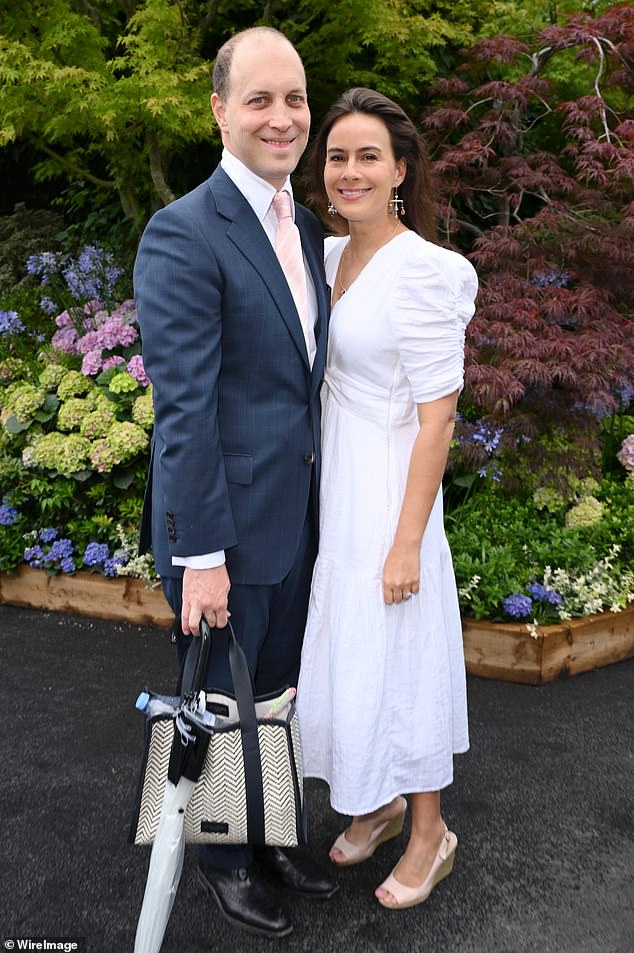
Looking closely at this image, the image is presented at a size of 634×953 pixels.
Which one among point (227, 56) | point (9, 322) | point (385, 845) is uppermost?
point (227, 56)

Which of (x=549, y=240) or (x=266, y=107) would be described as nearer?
(x=266, y=107)

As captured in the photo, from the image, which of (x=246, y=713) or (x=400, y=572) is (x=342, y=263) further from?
(x=246, y=713)

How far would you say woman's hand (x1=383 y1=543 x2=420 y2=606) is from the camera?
6.70ft

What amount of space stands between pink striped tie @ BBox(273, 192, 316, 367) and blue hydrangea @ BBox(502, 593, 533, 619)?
5.79 feet

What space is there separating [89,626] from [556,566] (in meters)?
2.09

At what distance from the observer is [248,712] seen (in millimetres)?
1856

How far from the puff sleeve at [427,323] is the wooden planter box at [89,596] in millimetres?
2257

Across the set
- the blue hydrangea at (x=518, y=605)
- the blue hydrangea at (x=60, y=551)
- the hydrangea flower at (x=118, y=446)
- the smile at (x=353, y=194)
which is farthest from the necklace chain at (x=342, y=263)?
the blue hydrangea at (x=60, y=551)

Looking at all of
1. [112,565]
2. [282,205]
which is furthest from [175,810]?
[112,565]

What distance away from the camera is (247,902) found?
2.15 meters

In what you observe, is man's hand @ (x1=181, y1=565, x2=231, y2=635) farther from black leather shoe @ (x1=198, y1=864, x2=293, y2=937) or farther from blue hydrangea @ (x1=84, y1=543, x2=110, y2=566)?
blue hydrangea @ (x1=84, y1=543, x2=110, y2=566)

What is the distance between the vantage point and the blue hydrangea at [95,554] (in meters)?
4.02

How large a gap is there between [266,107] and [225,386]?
594mm

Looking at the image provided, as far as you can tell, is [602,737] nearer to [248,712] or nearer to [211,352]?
[248,712]
